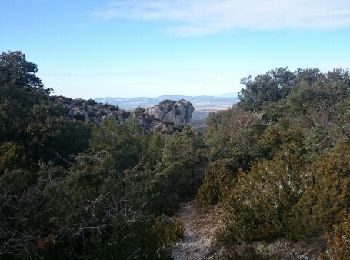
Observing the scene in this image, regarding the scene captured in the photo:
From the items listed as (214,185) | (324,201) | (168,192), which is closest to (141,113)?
(168,192)

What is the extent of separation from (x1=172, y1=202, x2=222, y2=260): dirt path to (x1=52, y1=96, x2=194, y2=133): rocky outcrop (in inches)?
333

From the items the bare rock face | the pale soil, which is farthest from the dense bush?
the bare rock face

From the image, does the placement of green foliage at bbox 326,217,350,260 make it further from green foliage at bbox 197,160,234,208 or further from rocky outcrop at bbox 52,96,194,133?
rocky outcrop at bbox 52,96,194,133

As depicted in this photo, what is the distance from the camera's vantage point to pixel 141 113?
32.2 m

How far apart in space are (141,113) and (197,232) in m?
20.6

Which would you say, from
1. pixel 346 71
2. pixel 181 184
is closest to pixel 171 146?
pixel 181 184

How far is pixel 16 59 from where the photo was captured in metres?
28.0

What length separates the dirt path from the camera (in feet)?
34.7

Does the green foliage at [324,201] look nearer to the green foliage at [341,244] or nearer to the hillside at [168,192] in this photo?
the hillside at [168,192]

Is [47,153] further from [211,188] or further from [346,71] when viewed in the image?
[346,71]

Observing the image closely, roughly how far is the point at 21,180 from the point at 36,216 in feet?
3.70

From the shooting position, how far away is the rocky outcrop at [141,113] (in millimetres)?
26150

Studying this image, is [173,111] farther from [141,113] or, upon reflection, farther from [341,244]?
[341,244]

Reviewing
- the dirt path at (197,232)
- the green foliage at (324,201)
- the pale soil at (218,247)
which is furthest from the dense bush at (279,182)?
the dirt path at (197,232)
